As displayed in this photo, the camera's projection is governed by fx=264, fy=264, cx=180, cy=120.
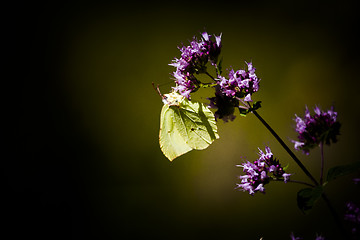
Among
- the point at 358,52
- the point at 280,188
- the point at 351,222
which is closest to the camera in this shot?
the point at 351,222

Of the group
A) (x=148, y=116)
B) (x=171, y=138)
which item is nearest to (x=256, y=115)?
(x=171, y=138)

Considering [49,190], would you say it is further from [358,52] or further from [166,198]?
[358,52]

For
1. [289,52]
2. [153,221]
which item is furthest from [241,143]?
[153,221]

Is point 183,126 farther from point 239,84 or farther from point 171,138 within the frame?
point 239,84

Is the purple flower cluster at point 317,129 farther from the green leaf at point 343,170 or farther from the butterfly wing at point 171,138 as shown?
the butterfly wing at point 171,138

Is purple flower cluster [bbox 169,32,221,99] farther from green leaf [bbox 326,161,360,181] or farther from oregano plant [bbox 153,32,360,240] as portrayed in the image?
green leaf [bbox 326,161,360,181]

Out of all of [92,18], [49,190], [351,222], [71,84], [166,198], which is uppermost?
[92,18]

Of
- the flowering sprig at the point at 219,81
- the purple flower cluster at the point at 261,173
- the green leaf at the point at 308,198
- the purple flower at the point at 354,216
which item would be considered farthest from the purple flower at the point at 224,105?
the purple flower at the point at 354,216
